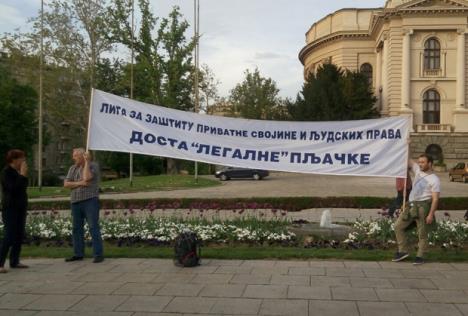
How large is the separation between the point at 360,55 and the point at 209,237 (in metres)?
65.8

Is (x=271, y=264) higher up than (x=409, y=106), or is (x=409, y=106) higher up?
(x=409, y=106)

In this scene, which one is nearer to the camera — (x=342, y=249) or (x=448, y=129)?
(x=342, y=249)

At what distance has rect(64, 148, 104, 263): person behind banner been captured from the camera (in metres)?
9.05

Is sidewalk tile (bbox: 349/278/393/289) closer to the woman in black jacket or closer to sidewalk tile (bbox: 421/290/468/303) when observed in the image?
sidewalk tile (bbox: 421/290/468/303)

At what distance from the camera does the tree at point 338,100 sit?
59188 millimetres

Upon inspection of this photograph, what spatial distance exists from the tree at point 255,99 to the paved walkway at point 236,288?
6208 centimetres

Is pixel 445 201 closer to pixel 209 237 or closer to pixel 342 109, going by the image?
pixel 209 237

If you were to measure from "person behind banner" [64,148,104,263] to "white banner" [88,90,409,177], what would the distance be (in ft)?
3.08

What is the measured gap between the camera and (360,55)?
72.8 meters

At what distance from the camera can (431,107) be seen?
6006 cm

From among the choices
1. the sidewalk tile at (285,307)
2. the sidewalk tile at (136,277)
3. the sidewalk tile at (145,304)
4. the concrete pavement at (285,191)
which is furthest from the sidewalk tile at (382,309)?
the concrete pavement at (285,191)

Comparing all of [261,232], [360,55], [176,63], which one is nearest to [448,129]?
[360,55]

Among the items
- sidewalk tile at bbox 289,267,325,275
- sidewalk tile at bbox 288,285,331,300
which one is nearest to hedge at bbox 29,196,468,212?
sidewalk tile at bbox 289,267,325,275

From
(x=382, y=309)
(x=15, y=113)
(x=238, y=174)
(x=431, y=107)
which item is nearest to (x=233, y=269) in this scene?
(x=382, y=309)
